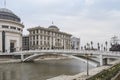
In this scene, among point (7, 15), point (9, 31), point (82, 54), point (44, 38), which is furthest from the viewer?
point (44, 38)

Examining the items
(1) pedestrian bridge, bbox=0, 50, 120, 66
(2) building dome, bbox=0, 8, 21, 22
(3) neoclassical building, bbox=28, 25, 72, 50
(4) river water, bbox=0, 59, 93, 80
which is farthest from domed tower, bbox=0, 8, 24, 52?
(4) river water, bbox=0, 59, 93, 80

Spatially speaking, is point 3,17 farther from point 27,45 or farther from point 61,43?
point 61,43

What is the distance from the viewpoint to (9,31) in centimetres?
11256

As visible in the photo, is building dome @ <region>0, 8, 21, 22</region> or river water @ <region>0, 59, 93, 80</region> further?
building dome @ <region>0, 8, 21, 22</region>

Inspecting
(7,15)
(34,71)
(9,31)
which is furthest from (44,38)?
(34,71)

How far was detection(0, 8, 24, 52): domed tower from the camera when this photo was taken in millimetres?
111188

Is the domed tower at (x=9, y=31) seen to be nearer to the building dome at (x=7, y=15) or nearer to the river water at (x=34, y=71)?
the building dome at (x=7, y=15)

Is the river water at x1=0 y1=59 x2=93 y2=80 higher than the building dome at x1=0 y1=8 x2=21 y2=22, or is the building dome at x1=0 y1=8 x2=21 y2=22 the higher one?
the building dome at x1=0 y1=8 x2=21 y2=22

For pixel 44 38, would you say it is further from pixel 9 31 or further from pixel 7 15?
pixel 7 15

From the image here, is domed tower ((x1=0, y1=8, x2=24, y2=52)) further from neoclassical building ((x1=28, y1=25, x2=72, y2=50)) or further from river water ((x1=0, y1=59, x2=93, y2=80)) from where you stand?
river water ((x1=0, y1=59, x2=93, y2=80))

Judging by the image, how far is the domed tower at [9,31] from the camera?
4377 inches

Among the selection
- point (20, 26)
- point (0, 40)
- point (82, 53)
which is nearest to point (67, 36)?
point (20, 26)

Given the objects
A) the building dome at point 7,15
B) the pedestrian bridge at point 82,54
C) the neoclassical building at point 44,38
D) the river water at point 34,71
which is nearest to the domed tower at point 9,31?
the building dome at point 7,15

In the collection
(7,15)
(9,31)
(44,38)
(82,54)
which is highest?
(7,15)
